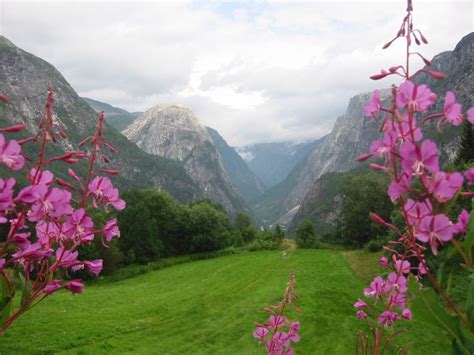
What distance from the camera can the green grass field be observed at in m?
18.1

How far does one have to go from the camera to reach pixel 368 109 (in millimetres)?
1976

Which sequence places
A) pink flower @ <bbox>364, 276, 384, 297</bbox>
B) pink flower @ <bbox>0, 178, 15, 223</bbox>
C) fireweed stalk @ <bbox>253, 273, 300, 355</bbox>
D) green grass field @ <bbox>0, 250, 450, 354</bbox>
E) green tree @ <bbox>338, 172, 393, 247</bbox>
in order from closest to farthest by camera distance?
pink flower @ <bbox>0, 178, 15, 223</bbox>
pink flower @ <bbox>364, 276, 384, 297</bbox>
fireweed stalk @ <bbox>253, 273, 300, 355</bbox>
green grass field @ <bbox>0, 250, 450, 354</bbox>
green tree @ <bbox>338, 172, 393, 247</bbox>

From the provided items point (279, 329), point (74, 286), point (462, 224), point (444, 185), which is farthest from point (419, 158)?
point (279, 329)

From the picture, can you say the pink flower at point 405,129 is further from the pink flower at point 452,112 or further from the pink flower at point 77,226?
the pink flower at point 77,226

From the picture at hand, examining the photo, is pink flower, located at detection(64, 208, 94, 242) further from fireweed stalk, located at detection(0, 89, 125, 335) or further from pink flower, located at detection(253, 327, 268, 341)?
pink flower, located at detection(253, 327, 268, 341)

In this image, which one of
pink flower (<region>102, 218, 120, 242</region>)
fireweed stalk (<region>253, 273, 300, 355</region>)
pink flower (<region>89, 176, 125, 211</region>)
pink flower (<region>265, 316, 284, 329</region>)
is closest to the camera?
pink flower (<region>89, 176, 125, 211</region>)

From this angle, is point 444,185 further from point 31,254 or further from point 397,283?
point 31,254

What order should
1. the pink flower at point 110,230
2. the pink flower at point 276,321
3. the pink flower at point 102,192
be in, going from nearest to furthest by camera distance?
the pink flower at point 102,192 < the pink flower at point 110,230 < the pink flower at point 276,321

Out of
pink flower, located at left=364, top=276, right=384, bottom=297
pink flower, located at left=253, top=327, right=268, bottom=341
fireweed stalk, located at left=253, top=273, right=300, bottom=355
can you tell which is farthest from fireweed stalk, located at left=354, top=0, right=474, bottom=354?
pink flower, located at left=253, top=327, right=268, bottom=341

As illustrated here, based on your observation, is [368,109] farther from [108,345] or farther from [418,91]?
[108,345]

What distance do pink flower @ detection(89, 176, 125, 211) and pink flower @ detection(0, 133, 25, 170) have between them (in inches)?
17.6

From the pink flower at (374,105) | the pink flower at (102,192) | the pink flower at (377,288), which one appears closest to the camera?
the pink flower at (374,105)

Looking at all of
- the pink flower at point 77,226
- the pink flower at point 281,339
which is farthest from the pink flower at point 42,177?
the pink flower at point 281,339

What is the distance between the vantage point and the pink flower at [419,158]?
5.09 feet
